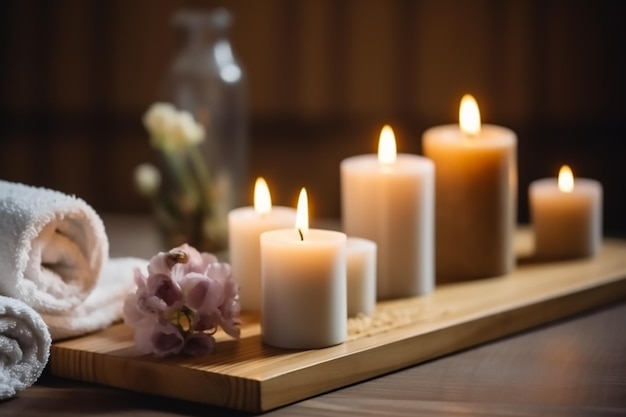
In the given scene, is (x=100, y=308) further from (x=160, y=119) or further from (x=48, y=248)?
(x=160, y=119)

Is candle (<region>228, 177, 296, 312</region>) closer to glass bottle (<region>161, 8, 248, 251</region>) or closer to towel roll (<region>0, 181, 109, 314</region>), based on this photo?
towel roll (<region>0, 181, 109, 314</region>)

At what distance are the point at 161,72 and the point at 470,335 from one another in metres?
1.24

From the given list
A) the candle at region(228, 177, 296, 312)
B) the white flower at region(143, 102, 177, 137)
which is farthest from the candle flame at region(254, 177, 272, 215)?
the white flower at region(143, 102, 177, 137)

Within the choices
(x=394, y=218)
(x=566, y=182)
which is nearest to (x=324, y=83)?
(x=566, y=182)

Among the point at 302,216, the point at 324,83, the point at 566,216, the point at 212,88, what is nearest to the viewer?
the point at 302,216

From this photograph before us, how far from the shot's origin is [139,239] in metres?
1.61

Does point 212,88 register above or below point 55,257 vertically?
above

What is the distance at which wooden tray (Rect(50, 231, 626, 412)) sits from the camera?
878 mm

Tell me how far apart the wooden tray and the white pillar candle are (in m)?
0.02

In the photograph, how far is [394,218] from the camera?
45.6 inches

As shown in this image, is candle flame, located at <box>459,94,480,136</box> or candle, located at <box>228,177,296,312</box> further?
candle flame, located at <box>459,94,480,136</box>

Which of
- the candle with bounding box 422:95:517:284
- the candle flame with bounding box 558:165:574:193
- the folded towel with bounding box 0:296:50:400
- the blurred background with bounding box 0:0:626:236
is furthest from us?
the blurred background with bounding box 0:0:626:236

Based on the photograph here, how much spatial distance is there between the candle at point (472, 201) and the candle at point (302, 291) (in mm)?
308

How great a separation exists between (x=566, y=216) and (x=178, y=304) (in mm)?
595
